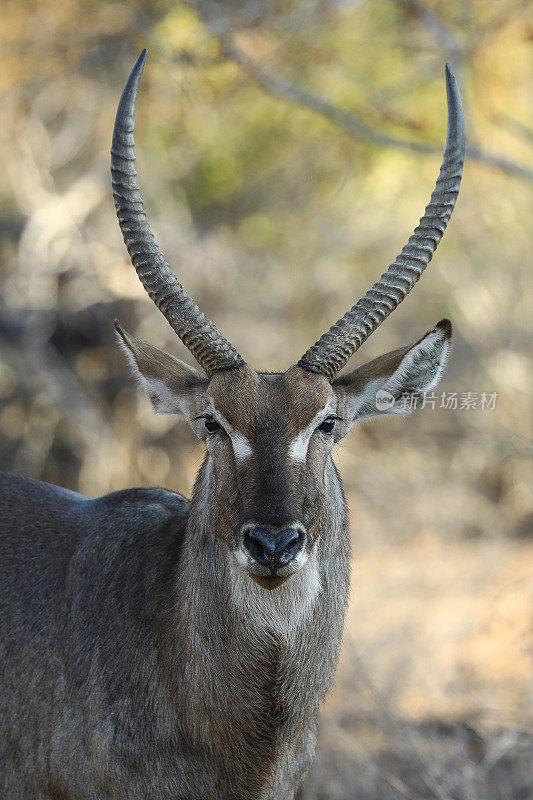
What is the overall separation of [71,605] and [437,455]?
32.2ft

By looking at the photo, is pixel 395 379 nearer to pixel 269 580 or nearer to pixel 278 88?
pixel 269 580

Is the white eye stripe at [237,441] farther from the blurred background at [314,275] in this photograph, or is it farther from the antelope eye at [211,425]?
the blurred background at [314,275]

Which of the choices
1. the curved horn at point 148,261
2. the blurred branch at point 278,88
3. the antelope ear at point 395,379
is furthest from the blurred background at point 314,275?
the antelope ear at point 395,379

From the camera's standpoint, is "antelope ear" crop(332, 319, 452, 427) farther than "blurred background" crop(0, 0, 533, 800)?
No

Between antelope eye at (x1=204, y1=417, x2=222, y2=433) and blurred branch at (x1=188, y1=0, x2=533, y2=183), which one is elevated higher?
blurred branch at (x1=188, y1=0, x2=533, y2=183)

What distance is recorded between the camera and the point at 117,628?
17.3 ft

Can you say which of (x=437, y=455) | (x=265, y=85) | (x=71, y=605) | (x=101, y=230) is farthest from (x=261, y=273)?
(x=71, y=605)

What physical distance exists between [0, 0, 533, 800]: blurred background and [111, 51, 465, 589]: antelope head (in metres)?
4.36

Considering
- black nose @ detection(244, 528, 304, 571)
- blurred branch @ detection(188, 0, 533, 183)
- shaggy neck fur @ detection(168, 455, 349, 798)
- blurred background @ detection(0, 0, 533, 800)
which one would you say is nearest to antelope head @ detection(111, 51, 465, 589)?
black nose @ detection(244, 528, 304, 571)

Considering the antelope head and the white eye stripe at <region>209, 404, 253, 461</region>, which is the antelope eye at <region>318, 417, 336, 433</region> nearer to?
the antelope head

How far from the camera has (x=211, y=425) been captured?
509 cm

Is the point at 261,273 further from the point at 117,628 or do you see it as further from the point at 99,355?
the point at 117,628

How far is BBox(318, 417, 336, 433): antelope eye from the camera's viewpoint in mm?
5051

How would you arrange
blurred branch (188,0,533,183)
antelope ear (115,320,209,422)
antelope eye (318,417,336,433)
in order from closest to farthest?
1. antelope eye (318,417,336,433)
2. antelope ear (115,320,209,422)
3. blurred branch (188,0,533,183)
